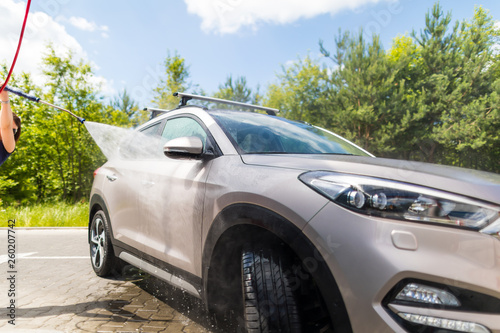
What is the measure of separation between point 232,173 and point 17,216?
1196cm

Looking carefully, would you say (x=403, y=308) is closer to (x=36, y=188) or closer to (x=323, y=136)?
(x=323, y=136)

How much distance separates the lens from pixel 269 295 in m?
1.78

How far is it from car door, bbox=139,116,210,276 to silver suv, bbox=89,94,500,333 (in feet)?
0.04

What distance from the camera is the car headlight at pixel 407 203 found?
1387mm

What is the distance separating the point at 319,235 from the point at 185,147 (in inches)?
45.5

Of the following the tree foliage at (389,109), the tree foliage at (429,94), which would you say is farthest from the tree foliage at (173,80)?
the tree foliage at (429,94)

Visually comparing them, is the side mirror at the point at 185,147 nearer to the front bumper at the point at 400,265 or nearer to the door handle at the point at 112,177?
the front bumper at the point at 400,265

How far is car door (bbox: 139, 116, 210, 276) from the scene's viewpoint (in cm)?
244

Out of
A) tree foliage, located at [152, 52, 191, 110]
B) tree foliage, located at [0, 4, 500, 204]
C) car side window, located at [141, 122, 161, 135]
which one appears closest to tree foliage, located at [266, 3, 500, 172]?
tree foliage, located at [0, 4, 500, 204]

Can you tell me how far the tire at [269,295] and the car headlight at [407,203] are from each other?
18.9 inches

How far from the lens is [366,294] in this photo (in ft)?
4.72

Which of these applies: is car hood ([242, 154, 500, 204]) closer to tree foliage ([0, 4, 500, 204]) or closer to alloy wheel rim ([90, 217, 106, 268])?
alloy wheel rim ([90, 217, 106, 268])

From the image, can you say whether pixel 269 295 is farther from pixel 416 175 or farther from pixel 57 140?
pixel 57 140

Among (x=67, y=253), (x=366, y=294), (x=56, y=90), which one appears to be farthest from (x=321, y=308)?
(x=56, y=90)
